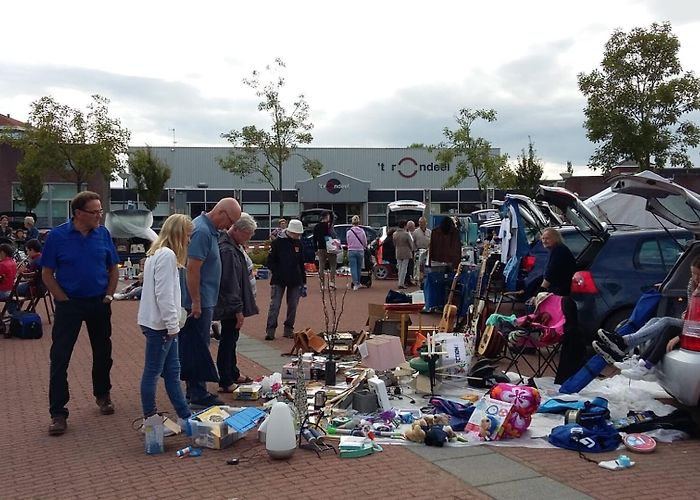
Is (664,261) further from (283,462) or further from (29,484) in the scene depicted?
(29,484)

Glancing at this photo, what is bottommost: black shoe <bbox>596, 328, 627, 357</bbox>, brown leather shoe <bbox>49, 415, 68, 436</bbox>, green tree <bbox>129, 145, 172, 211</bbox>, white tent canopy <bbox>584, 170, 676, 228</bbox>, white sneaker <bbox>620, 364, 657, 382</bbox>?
brown leather shoe <bbox>49, 415, 68, 436</bbox>

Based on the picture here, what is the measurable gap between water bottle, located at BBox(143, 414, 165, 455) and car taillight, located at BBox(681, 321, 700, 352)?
4.17 metres

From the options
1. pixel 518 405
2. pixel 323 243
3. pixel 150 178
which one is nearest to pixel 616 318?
pixel 518 405

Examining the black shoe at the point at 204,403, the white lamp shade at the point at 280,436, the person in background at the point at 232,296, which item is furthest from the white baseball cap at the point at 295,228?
the white lamp shade at the point at 280,436

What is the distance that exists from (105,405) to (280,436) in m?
2.23

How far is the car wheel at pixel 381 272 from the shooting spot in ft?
75.8

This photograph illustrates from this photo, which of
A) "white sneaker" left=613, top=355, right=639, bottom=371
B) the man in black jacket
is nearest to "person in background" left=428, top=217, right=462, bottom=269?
the man in black jacket

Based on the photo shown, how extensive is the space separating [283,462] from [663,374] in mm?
3248

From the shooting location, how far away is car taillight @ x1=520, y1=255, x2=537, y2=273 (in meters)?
10.9

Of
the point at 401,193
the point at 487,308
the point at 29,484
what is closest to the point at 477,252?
the point at 487,308

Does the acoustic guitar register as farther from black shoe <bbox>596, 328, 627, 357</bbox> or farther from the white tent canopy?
the white tent canopy

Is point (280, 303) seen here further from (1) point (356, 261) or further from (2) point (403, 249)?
(1) point (356, 261)

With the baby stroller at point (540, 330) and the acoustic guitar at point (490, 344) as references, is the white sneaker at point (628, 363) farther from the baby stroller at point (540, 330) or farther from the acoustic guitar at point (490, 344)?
the acoustic guitar at point (490, 344)

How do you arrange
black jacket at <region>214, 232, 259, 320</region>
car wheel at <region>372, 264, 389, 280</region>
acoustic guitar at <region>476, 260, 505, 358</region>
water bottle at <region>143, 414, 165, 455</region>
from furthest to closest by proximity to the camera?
1. car wheel at <region>372, 264, 389, 280</region>
2. acoustic guitar at <region>476, 260, 505, 358</region>
3. black jacket at <region>214, 232, 259, 320</region>
4. water bottle at <region>143, 414, 165, 455</region>
